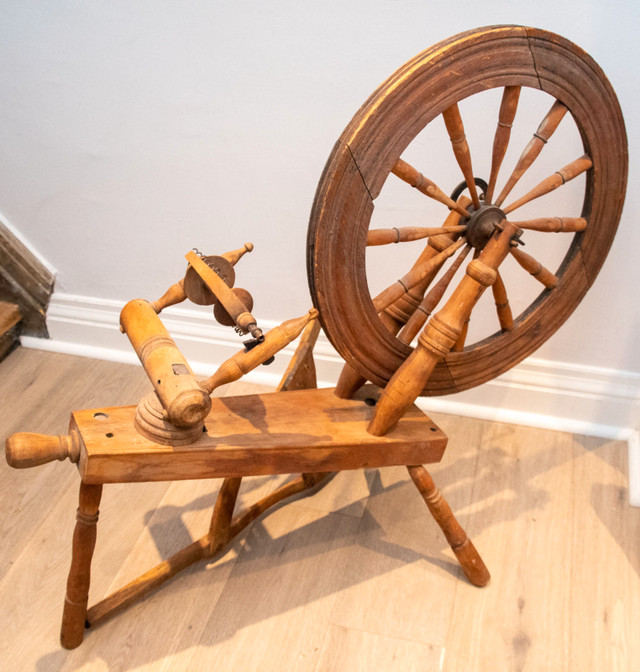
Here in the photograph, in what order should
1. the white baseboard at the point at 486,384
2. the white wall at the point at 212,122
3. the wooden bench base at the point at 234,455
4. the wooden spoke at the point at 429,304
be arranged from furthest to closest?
the white baseboard at the point at 486,384
the white wall at the point at 212,122
the wooden spoke at the point at 429,304
the wooden bench base at the point at 234,455

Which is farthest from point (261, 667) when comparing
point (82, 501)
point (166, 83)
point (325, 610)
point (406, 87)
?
point (166, 83)

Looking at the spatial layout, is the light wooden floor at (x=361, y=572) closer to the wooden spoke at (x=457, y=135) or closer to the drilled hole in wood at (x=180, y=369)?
the drilled hole in wood at (x=180, y=369)

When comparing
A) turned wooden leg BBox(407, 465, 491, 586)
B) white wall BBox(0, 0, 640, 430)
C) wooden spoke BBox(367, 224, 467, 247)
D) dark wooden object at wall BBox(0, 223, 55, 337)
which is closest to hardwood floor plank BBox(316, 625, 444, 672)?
turned wooden leg BBox(407, 465, 491, 586)

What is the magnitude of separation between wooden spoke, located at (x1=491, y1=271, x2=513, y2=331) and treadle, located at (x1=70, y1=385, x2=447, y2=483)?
0.25m

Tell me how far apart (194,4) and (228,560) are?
1.30 m

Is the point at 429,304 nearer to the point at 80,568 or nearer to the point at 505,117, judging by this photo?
the point at 505,117

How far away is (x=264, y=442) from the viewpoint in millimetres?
1392

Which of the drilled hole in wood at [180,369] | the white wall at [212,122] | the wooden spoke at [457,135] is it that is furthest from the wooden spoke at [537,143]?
the drilled hole in wood at [180,369]

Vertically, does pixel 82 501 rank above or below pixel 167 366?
below

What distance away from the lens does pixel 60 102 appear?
2037 mm

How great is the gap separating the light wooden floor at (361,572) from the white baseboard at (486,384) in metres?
0.07

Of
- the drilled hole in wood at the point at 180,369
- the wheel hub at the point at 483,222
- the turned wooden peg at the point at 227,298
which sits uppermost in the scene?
the turned wooden peg at the point at 227,298

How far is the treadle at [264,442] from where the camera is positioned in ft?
4.32

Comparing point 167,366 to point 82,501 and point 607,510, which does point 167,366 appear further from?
point 607,510
